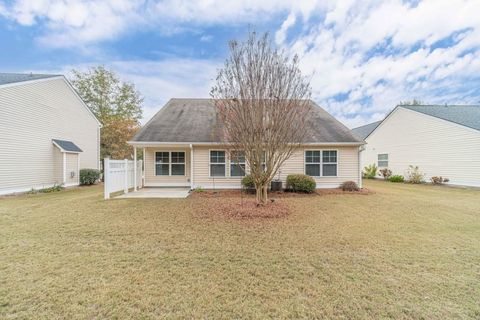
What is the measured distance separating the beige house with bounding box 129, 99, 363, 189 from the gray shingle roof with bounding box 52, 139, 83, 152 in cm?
573

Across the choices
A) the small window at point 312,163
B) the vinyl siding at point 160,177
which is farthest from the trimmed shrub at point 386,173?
the vinyl siding at point 160,177

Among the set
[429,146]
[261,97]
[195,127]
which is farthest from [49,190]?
[429,146]

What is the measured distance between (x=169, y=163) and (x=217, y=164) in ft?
10.6

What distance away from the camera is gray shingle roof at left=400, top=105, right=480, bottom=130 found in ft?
47.0

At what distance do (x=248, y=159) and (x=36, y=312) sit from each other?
5.57 meters

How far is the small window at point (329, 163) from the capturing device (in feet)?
39.9

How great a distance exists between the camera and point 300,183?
1087 centimetres

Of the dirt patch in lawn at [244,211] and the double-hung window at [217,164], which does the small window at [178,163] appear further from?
the dirt patch in lawn at [244,211]

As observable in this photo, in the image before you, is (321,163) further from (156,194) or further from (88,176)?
(88,176)

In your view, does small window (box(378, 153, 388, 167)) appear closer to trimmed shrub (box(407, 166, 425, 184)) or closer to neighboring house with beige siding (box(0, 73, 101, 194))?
trimmed shrub (box(407, 166, 425, 184))

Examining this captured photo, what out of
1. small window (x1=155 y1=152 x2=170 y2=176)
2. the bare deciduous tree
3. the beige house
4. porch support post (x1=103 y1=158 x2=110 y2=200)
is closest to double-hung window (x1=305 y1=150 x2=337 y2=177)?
the beige house

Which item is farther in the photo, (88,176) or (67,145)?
(88,176)

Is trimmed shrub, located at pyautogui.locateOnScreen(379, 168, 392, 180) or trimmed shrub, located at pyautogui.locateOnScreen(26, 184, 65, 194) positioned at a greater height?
trimmed shrub, located at pyautogui.locateOnScreen(379, 168, 392, 180)

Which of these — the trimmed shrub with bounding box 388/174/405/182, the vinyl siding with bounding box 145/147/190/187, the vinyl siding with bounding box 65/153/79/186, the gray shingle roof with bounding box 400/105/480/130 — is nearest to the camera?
the vinyl siding with bounding box 145/147/190/187
